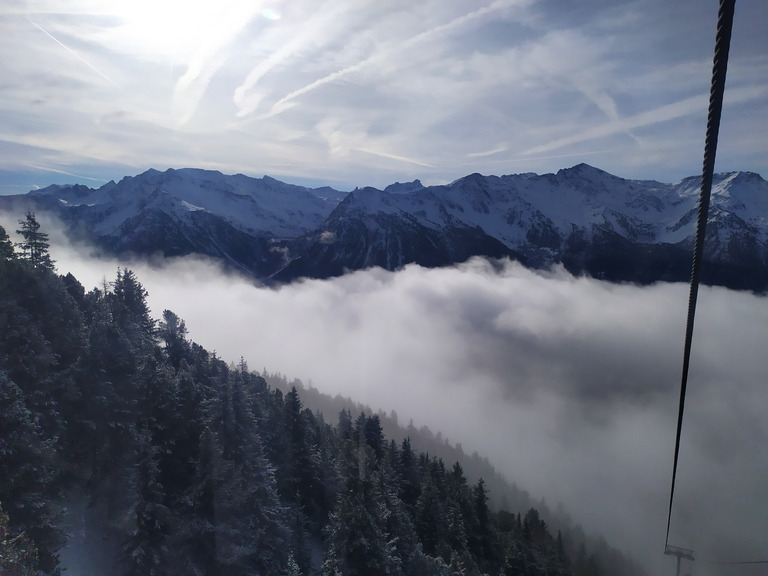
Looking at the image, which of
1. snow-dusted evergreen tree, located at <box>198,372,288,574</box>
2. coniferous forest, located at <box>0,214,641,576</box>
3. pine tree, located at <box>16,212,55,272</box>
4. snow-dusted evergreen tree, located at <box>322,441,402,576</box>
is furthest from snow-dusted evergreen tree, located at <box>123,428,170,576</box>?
pine tree, located at <box>16,212,55,272</box>

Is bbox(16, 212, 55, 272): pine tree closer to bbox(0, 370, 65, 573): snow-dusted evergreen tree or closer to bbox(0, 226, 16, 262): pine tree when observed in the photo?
bbox(0, 226, 16, 262): pine tree

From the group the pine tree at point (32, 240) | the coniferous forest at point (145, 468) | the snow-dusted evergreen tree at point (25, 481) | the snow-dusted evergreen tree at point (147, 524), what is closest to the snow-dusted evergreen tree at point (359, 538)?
the coniferous forest at point (145, 468)

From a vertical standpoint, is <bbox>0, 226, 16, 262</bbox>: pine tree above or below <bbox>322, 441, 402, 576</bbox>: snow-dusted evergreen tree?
above

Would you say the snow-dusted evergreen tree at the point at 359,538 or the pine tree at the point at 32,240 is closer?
the snow-dusted evergreen tree at the point at 359,538


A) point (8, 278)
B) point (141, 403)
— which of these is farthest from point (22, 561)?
point (8, 278)

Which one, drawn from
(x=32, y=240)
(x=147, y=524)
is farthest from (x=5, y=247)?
(x=147, y=524)

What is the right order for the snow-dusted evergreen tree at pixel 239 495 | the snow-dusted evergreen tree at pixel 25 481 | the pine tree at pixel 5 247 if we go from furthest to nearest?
1. the pine tree at pixel 5 247
2. the snow-dusted evergreen tree at pixel 239 495
3. the snow-dusted evergreen tree at pixel 25 481

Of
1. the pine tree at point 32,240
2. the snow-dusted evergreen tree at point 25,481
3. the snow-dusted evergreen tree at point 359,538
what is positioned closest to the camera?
the snow-dusted evergreen tree at point 25,481

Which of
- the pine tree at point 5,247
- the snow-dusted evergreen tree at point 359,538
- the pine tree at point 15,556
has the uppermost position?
the pine tree at point 5,247

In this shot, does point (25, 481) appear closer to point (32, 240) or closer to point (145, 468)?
point (145, 468)

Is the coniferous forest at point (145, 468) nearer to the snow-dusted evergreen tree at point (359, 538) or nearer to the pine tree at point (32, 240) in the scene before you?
the snow-dusted evergreen tree at point (359, 538)

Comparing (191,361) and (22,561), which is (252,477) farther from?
(191,361)
